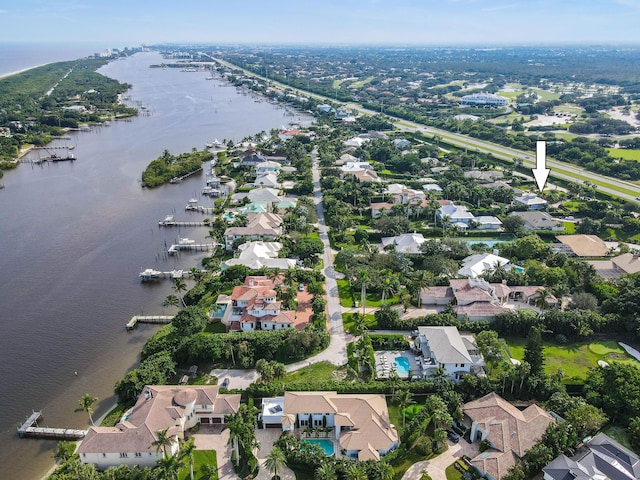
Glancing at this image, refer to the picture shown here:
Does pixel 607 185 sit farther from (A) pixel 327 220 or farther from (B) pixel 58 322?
(B) pixel 58 322

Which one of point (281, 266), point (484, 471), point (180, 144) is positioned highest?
point (180, 144)

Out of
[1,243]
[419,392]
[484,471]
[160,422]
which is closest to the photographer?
[484,471]

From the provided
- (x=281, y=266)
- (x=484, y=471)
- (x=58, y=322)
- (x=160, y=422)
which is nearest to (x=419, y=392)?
(x=484, y=471)

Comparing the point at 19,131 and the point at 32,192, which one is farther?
the point at 19,131

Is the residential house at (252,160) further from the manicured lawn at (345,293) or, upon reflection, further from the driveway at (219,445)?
the driveway at (219,445)

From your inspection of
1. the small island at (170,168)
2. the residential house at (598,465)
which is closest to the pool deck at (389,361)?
the residential house at (598,465)

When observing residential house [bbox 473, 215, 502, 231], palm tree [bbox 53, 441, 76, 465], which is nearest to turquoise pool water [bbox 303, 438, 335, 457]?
palm tree [bbox 53, 441, 76, 465]
